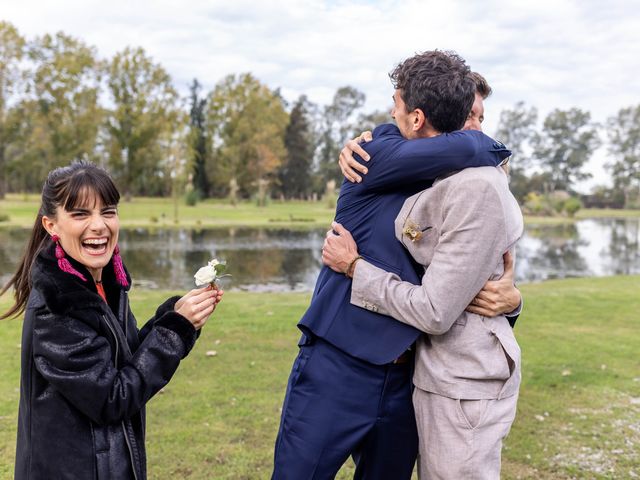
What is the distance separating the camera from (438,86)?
2033mm

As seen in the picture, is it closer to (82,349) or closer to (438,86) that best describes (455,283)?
(438,86)

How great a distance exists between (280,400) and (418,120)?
3500mm

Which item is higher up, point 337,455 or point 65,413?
point 65,413

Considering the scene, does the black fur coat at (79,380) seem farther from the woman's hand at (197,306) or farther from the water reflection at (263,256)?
the water reflection at (263,256)

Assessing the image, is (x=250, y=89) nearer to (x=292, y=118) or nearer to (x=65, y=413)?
(x=292, y=118)

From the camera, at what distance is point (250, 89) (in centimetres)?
5788

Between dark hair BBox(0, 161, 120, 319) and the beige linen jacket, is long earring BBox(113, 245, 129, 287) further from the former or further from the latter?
the beige linen jacket

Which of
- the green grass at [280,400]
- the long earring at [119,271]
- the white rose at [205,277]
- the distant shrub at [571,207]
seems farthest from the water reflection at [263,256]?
the distant shrub at [571,207]

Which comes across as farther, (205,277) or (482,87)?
(482,87)

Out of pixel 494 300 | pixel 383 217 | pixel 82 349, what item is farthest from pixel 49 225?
pixel 494 300

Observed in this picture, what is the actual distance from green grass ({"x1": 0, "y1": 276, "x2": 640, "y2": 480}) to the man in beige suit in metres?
2.00

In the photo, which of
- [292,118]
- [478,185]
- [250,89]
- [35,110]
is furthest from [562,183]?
[478,185]

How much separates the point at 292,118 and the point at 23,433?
66788mm

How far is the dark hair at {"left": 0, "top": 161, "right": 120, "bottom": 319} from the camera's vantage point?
210 centimetres
